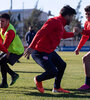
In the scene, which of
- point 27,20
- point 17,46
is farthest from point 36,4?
point 17,46

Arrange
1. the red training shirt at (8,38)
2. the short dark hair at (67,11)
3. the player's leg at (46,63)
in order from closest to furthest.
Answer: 1. the short dark hair at (67,11)
2. the player's leg at (46,63)
3. the red training shirt at (8,38)

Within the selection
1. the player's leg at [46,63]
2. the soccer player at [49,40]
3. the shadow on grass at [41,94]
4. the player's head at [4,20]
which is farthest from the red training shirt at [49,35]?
the player's head at [4,20]

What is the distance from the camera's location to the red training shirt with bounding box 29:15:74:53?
711cm

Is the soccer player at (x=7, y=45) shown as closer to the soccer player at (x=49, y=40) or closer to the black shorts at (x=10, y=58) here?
the black shorts at (x=10, y=58)

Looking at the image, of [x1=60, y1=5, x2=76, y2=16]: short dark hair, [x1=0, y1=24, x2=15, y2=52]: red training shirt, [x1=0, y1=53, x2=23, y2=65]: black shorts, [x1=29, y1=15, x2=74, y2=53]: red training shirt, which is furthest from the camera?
[x1=0, y1=53, x2=23, y2=65]: black shorts

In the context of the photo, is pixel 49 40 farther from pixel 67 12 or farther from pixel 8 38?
pixel 8 38

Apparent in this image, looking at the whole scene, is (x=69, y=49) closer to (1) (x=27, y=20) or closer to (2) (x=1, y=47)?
(1) (x=27, y=20)

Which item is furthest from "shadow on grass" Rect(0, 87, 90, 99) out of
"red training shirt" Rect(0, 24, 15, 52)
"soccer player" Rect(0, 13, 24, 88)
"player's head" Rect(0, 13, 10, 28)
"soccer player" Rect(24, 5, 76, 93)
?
"player's head" Rect(0, 13, 10, 28)

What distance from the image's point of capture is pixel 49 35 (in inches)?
286

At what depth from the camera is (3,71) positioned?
8.53 m

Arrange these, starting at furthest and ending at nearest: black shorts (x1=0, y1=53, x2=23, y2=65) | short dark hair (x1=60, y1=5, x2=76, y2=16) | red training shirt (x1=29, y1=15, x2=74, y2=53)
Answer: black shorts (x1=0, y1=53, x2=23, y2=65) → short dark hair (x1=60, y1=5, x2=76, y2=16) → red training shirt (x1=29, y1=15, x2=74, y2=53)

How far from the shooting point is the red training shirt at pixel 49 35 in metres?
7.11

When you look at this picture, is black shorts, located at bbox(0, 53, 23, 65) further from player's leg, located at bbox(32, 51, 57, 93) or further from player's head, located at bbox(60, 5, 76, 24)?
player's head, located at bbox(60, 5, 76, 24)

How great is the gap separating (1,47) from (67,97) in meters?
1.93
